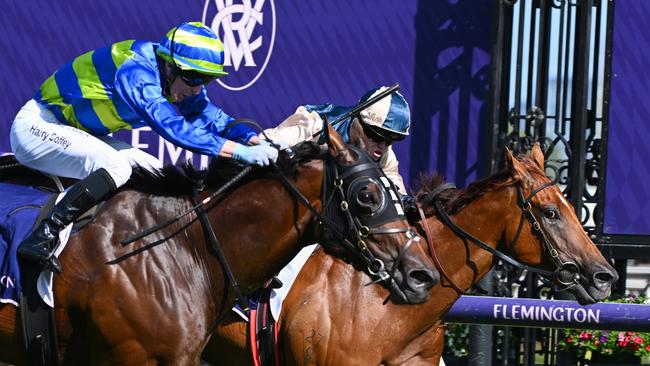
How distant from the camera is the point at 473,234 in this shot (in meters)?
5.69

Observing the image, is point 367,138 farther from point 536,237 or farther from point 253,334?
point 253,334

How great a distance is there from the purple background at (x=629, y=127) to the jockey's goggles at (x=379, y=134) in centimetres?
217

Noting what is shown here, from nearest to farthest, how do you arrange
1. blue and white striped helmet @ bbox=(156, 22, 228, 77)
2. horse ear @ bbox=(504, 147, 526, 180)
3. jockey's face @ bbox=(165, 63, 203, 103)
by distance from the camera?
blue and white striped helmet @ bbox=(156, 22, 228, 77) → jockey's face @ bbox=(165, 63, 203, 103) → horse ear @ bbox=(504, 147, 526, 180)

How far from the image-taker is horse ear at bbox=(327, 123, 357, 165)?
4664mm

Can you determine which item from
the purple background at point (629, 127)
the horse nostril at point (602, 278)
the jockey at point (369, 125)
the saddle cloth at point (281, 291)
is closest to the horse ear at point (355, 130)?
the jockey at point (369, 125)

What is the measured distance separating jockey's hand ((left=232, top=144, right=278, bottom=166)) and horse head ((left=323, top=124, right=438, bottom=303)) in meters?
0.23

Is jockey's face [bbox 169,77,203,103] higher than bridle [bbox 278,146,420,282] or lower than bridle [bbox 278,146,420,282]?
higher

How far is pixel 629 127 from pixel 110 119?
147 inches

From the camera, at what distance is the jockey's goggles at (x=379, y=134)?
19.1 feet

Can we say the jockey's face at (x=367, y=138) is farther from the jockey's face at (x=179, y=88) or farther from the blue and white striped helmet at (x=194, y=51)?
the blue and white striped helmet at (x=194, y=51)

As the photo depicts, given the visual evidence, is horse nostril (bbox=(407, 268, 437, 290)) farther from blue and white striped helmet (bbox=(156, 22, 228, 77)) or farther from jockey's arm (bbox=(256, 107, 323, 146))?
jockey's arm (bbox=(256, 107, 323, 146))

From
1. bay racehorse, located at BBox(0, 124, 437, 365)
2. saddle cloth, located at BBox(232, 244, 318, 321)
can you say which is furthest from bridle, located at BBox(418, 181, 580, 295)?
bay racehorse, located at BBox(0, 124, 437, 365)

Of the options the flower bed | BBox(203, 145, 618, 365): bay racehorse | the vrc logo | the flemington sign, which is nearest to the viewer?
BBox(203, 145, 618, 365): bay racehorse

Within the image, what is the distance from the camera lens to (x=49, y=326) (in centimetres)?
458
